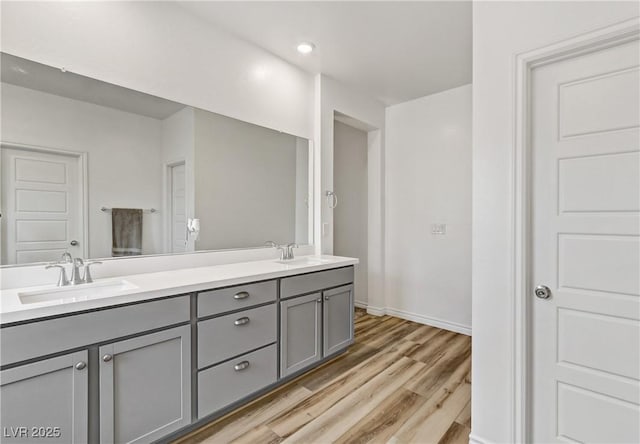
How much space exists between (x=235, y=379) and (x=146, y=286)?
2.56 feet

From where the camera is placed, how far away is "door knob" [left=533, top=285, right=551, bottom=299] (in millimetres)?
1499

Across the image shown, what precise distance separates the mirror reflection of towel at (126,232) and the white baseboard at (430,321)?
297 centimetres

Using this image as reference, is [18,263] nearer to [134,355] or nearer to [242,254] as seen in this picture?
[134,355]

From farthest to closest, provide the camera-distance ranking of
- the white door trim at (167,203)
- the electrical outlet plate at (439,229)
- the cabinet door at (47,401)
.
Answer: the electrical outlet plate at (439,229) → the white door trim at (167,203) → the cabinet door at (47,401)

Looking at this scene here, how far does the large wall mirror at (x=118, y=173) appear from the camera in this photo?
1.62 metres

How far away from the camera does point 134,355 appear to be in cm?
148

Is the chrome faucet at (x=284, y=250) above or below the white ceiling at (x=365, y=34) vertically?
below

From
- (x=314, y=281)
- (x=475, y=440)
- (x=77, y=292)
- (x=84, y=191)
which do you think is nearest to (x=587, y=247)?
(x=475, y=440)

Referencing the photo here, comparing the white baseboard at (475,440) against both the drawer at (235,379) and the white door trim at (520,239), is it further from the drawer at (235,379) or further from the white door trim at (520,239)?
the drawer at (235,379)

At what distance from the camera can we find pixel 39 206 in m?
1.66

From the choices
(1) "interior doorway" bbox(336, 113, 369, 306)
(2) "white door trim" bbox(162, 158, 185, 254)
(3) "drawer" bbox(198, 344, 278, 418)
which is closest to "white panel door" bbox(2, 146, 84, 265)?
(2) "white door trim" bbox(162, 158, 185, 254)

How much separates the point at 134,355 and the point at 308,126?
7.88 ft

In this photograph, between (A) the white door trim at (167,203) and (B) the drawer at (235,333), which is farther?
(A) the white door trim at (167,203)

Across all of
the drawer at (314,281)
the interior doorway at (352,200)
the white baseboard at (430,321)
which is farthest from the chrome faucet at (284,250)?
the white baseboard at (430,321)
